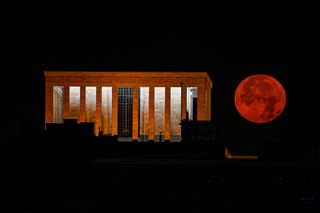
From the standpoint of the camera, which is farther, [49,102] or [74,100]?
[74,100]

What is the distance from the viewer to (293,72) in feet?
82.6

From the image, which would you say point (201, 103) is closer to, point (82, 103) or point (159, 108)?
point (159, 108)

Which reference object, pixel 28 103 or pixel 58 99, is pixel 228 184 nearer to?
pixel 28 103


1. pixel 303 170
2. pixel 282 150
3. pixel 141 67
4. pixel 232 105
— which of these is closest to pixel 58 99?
pixel 141 67

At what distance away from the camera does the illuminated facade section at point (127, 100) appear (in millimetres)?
26562

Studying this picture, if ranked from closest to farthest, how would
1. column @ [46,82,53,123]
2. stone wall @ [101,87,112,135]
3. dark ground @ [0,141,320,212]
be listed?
dark ground @ [0,141,320,212]
column @ [46,82,53,123]
stone wall @ [101,87,112,135]

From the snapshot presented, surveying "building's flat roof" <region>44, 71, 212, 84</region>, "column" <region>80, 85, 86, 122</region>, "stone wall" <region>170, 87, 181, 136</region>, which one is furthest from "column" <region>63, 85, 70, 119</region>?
"stone wall" <region>170, 87, 181, 136</region>

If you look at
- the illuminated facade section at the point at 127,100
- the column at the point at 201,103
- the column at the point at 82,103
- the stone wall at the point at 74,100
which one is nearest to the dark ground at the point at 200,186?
the illuminated facade section at the point at 127,100

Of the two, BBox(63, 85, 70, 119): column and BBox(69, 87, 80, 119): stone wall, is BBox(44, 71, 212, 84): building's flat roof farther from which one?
BBox(69, 87, 80, 119): stone wall

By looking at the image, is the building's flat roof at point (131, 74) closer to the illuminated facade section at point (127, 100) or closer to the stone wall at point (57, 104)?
the illuminated facade section at point (127, 100)

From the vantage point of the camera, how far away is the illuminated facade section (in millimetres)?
26562

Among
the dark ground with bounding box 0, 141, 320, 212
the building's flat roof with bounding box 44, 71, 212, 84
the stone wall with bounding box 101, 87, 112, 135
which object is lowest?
the dark ground with bounding box 0, 141, 320, 212

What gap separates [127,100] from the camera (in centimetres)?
2995

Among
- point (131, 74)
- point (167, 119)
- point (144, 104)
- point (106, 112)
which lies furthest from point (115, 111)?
point (144, 104)
